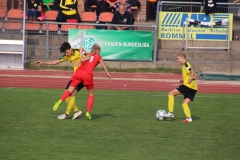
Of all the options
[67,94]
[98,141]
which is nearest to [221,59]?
[67,94]

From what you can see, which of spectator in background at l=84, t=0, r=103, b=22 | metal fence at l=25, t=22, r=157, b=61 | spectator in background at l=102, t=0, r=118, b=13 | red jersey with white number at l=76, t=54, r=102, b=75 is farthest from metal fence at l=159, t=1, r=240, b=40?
red jersey with white number at l=76, t=54, r=102, b=75

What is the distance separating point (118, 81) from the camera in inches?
826

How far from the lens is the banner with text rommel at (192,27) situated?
80.4 ft

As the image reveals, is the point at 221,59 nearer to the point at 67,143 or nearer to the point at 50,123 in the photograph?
the point at 50,123

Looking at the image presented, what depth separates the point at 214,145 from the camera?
10797mm

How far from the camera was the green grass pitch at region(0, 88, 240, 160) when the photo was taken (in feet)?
32.6

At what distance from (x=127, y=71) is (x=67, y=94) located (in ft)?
35.2

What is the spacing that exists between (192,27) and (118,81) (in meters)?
5.15

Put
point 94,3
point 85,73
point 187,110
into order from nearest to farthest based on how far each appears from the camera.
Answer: point 85,73
point 187,110
point 94,3

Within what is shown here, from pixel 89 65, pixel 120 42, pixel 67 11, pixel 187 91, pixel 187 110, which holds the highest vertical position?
pixel 67 11

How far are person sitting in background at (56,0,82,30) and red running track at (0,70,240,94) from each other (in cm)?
281

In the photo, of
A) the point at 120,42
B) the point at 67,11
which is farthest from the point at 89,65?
the point at 67,11

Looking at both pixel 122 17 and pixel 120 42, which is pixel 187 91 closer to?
pixel 120 42

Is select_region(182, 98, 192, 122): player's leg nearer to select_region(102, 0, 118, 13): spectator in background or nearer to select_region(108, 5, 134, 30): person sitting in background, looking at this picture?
select_region(108, 5, 134, 30): person sitting in background
